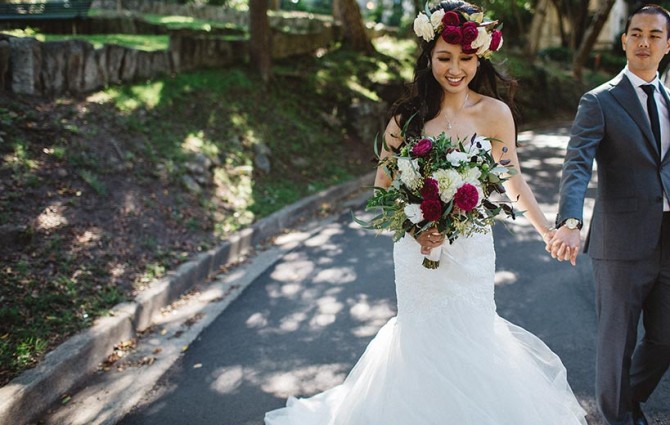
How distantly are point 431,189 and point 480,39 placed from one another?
0.93 m

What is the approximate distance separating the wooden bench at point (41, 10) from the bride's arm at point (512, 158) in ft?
38.3

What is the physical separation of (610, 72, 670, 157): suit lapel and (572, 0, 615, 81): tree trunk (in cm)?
1732

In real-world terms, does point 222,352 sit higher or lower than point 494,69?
lower

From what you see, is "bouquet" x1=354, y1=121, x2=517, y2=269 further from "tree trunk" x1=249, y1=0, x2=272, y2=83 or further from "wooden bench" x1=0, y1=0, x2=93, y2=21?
"wooden bench" x1=0, y1=0, x2=93, y2=21

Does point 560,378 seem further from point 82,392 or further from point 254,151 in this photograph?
point 254,151

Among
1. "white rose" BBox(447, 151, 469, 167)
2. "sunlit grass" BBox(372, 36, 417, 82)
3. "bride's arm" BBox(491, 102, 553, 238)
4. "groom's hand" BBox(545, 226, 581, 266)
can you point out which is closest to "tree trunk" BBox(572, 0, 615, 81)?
"sunlit grass" BBox(372, 36, 417, 82)

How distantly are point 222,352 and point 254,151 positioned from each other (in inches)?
223

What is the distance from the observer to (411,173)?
3.03m

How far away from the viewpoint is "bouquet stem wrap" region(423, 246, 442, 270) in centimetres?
323

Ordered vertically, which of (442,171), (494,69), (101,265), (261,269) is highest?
(494,69)

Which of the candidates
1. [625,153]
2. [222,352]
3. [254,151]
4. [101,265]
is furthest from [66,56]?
[625,153]

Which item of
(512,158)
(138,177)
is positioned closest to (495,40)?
(512,158)

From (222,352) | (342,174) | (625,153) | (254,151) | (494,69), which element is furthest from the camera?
(342,174)

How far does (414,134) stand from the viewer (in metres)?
3.43
